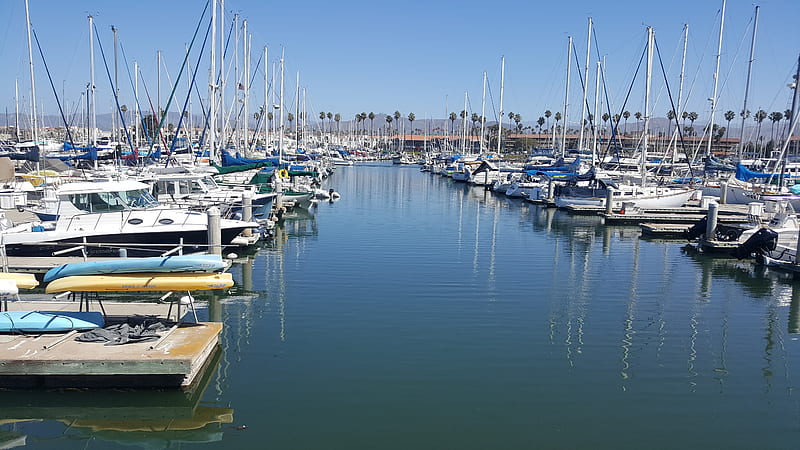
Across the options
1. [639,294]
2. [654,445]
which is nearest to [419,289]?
[639,294]

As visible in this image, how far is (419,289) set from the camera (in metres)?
20.2

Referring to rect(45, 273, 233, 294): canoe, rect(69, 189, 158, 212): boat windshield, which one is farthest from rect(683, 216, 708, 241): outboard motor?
rect(45, 273, 233, 294): canoe

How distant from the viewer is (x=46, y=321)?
40.2 ft

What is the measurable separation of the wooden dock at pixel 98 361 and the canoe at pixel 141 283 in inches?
34.8

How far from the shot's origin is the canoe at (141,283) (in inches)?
486

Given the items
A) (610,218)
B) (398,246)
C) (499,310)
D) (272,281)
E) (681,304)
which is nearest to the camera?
(499,310)

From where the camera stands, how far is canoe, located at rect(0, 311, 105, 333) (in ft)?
39.8

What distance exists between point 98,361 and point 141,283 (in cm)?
183

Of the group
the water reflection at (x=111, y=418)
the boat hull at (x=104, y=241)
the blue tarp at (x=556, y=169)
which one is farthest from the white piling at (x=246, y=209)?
the blue tarp at (x=556, y=169)

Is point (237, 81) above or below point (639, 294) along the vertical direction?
above

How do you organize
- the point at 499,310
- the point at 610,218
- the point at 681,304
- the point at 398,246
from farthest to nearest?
the point at 610,218, the point at 398,246, the point at 681,304, the point at 499,310

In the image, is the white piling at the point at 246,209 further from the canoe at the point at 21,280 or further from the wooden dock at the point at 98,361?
the wooden dock at the point at 98,361

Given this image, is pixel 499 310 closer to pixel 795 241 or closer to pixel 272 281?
pixel 272 281

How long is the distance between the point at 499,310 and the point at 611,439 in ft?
24.9
